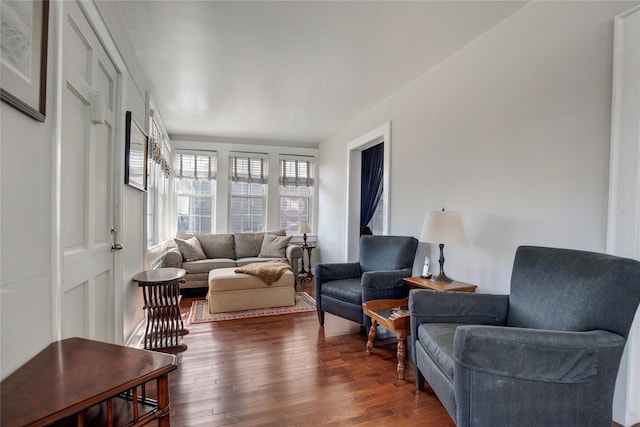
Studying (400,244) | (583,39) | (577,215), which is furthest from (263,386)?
(583,39)

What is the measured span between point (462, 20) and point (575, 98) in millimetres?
991

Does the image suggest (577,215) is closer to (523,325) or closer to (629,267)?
(629,267)

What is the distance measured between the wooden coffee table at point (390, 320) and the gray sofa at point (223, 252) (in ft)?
7.25

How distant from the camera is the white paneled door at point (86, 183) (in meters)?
1.40

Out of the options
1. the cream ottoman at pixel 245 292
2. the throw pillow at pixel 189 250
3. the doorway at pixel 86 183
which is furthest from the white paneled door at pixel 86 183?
the throw pillow at pixel 189 250

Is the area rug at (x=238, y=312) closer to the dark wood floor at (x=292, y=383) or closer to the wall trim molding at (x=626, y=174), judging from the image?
the dark wood floor at (x=292, y=383)

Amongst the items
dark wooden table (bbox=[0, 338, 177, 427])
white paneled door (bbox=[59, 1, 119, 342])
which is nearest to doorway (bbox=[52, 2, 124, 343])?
white paneled door (bbox=[59, 1, 119, 342])

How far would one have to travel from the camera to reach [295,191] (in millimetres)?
6234

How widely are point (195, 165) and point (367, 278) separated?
437 cm

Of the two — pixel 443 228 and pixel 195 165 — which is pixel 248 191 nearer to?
pixel 195 165

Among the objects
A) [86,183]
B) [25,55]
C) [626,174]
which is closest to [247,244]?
[86,183]

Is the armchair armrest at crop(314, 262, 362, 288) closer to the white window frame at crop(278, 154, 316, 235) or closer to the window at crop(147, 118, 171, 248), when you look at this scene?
the window at crop(147, 118, 171, 248)

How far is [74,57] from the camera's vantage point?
4.86 feet

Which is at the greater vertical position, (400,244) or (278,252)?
(400,244)
